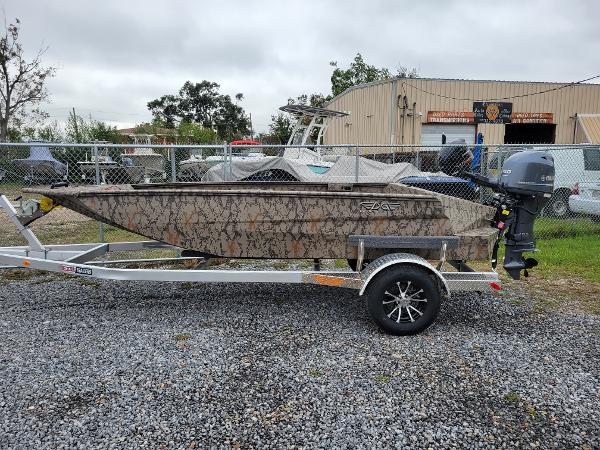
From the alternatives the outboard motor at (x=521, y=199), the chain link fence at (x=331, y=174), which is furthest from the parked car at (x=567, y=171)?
the outboard motor at (x=521, y=199)

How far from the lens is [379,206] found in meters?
4.03

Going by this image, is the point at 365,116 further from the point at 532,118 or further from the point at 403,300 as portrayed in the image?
the point at 403,300

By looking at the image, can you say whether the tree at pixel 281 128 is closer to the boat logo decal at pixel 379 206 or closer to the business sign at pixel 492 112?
the business sign at pixel 492 112

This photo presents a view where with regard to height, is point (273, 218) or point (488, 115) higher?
point (488, 115)

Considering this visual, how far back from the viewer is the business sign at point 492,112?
71.1 feet

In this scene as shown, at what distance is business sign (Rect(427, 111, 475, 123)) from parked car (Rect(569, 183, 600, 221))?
12.1 m

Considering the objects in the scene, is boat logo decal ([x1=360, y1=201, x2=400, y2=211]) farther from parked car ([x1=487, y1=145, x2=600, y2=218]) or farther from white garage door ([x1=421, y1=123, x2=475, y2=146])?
white garage door ([x1=421, y1=123, x2=475, y2=146])

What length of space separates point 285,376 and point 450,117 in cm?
2048

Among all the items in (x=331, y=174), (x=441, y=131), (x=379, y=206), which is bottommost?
(x=379, y=206)

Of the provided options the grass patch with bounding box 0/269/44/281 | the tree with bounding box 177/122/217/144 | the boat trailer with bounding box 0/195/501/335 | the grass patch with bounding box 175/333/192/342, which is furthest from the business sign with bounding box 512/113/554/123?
the tree with bounding box 177/122/217/144

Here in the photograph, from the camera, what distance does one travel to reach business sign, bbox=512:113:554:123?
2223 centimetres

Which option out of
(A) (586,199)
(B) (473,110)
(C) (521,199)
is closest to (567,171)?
(A) (586,199)

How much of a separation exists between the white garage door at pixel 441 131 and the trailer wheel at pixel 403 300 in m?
18.6

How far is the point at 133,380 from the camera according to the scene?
10.6 ft
